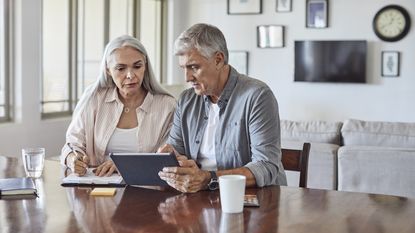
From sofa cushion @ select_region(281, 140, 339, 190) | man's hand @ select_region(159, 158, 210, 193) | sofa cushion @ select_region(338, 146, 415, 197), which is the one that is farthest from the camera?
sofa cushion @ select_region(281, 140, 339, 190)

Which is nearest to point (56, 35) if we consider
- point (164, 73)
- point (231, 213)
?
point (164, 73)

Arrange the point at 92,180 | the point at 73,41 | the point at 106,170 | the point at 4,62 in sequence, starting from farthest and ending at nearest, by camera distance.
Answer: the point at 73,41 → the point at 4,62 → the point at 106,170 → the point at 92,180

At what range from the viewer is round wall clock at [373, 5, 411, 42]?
20.4 ft

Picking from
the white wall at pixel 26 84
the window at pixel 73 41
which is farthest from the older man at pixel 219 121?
the window at pixel 73 41

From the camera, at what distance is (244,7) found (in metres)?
6.95

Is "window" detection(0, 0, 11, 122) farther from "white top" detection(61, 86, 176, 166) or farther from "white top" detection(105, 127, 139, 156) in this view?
"white top" detection(105, 127, 139, 156)

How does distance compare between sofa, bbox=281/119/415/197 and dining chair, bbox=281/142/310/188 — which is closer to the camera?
dining chair, bbox=281/142/310/188

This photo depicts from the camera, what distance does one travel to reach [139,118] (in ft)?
7.68

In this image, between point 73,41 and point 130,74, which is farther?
point 73,41

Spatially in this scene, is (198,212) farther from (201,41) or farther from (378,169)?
(378,169)

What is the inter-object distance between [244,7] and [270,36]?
1.63ft

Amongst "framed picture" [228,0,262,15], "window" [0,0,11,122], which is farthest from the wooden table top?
"framed picture" [228,0,262,15]

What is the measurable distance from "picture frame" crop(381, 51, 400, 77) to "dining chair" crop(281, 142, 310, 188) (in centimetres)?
457

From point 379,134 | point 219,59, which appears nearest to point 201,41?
point 219,59
